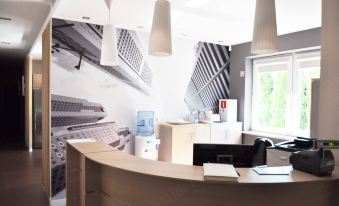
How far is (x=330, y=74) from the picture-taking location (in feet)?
7.86

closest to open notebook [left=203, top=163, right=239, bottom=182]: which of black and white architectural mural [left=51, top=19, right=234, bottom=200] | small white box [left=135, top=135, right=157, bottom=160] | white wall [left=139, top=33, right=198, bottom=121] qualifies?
black and white architectural mural [left=51, top=19, right=234, bottom=200]

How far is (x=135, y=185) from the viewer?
2.36 m

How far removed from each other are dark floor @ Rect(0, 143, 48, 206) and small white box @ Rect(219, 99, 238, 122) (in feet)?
12.5

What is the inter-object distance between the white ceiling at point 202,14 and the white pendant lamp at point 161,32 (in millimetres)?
991

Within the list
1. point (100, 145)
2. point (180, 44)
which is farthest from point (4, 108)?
point (100, 145)

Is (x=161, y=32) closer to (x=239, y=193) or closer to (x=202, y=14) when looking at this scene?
(x=239, y=193)

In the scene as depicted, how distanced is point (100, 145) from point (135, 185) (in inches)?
40.9

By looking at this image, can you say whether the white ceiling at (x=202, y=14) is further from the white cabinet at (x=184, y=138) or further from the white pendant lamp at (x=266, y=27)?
the white cabinet at (x=184, y=138)

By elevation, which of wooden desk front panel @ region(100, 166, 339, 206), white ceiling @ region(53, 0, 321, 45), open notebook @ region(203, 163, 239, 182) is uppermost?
white ceiling @ region(53, 0, 321, 45)

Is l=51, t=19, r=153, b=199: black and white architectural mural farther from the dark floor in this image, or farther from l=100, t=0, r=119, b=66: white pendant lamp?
l=100, t=0, r=119, b=66: white pendant lamp

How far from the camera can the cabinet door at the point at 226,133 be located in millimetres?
5714

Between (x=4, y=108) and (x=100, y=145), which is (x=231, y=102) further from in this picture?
(x=4, y=108)

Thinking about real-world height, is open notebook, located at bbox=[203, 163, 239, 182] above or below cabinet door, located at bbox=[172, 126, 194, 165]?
above

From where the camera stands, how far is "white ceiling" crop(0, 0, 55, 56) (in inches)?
155
